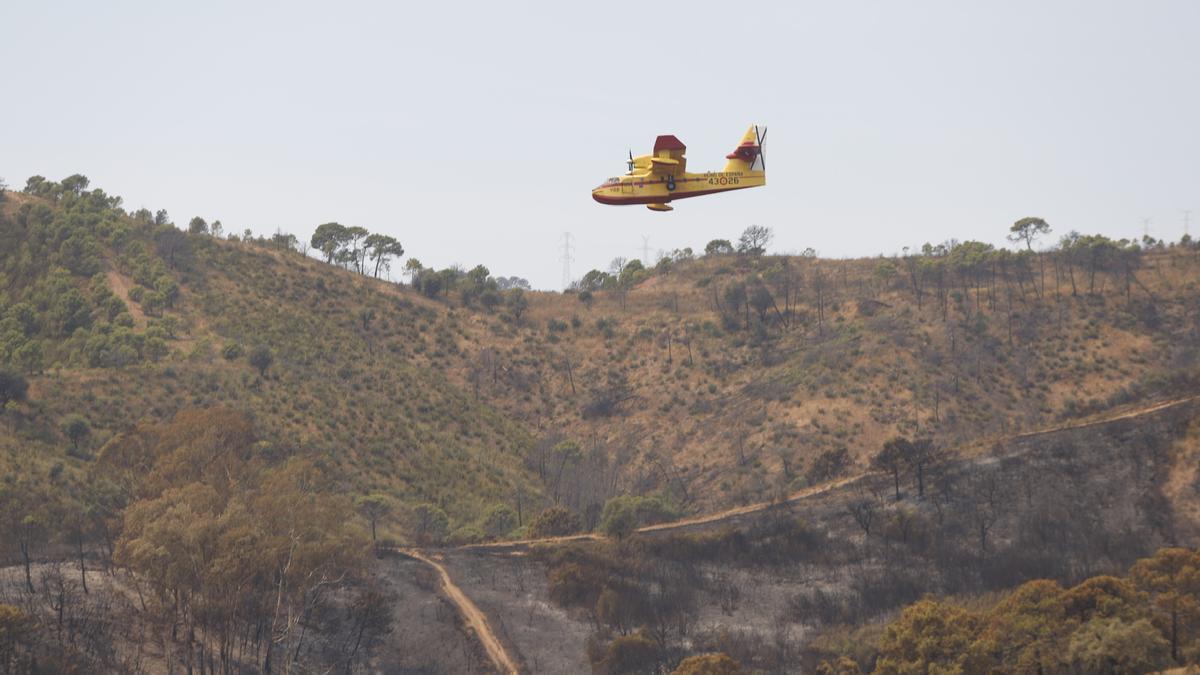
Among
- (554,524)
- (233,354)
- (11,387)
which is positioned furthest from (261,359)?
(554,524)

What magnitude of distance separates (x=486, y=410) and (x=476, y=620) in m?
55.0

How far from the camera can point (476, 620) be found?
6744cm

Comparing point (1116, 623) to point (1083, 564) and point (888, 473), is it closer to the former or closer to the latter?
point (1083, 564)

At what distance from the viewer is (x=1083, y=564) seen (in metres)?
73.1

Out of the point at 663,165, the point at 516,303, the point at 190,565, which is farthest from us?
the point at 516,303

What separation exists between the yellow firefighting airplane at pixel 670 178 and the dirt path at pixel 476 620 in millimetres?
25228

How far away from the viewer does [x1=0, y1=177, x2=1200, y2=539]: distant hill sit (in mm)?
100500

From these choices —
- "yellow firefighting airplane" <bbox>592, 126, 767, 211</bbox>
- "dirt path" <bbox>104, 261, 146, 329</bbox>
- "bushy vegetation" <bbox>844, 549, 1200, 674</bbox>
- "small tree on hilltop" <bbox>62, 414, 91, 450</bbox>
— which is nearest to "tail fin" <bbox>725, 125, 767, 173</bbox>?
"yellow firefighting airplane" <bbox>592, 126, 767, 211</bbox>

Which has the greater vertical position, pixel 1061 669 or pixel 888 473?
pixel 888 473

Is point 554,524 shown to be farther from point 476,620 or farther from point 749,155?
point 749,155

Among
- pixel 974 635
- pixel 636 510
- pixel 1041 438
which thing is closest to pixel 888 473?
pixel 1041 438

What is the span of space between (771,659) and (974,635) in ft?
41.3

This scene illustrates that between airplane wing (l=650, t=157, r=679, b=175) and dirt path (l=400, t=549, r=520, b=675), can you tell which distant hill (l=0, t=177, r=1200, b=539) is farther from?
airplane wing (l=650, t=157, r=679, b=175)

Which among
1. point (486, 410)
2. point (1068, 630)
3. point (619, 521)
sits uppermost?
point (486, 410)
